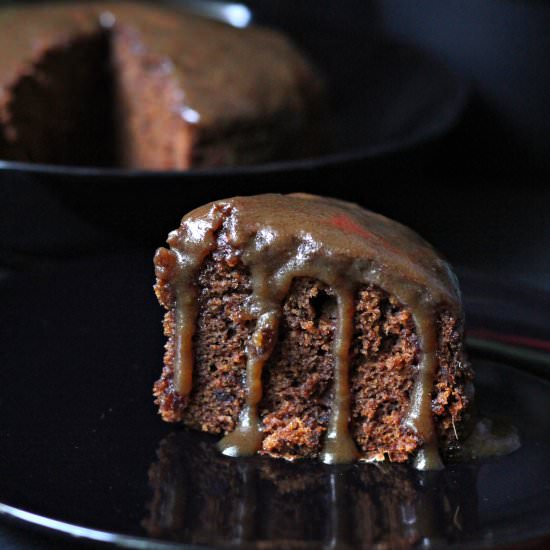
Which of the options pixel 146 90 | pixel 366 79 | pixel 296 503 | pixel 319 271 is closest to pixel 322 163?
pixel 146 90

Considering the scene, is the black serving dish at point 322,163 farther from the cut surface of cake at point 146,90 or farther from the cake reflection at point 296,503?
the cake reflection at point 296,503

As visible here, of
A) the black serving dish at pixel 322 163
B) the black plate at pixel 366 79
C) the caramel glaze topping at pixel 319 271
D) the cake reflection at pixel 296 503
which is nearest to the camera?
the cake reflection at pixel 296 503

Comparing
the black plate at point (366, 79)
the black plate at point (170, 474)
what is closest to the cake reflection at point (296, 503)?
the black plate at point (170, 474)

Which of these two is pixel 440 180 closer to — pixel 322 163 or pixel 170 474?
pixel 322 163

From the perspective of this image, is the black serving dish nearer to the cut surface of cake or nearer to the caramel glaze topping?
the cut surface of cake

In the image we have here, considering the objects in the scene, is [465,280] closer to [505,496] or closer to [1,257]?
[505,496]

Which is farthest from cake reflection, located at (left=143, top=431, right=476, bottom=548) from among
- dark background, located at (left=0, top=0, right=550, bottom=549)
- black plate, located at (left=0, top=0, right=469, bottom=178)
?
black plate, located at (left=0, top=0, right=469, bottom=178)

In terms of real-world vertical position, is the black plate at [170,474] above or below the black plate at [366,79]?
above
